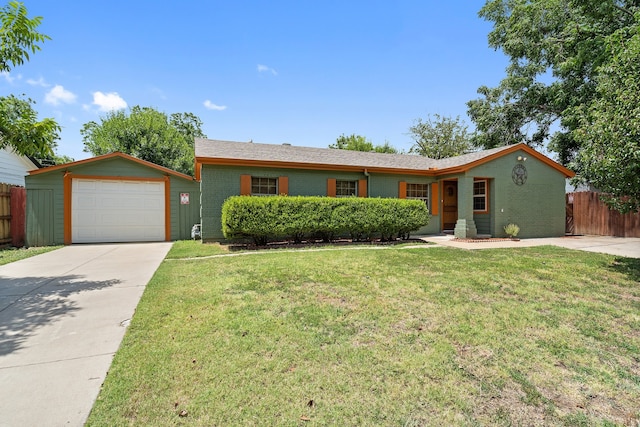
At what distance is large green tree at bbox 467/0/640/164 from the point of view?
42.4 feet

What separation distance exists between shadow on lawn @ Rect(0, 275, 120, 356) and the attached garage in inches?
226

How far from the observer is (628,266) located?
653cm

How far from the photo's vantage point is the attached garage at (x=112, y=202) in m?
10.4

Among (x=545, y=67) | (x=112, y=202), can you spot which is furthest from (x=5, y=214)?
(x=545, y=67)

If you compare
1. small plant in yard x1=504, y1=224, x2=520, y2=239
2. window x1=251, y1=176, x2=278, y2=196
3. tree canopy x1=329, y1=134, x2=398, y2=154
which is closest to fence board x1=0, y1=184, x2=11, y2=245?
window x1=251, y1=176, x2=278, y2=196

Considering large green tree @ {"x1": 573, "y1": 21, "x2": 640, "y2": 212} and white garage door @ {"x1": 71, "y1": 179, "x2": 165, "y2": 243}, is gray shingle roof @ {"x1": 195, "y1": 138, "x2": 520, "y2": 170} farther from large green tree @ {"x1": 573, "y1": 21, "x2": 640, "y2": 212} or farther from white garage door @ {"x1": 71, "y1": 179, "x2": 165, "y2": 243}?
large green tree @ {"x1": 573, "y1": 21, "x2": 640, "y2": 212}

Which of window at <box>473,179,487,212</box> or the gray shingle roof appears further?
window at <box>473,179,487,212</box>

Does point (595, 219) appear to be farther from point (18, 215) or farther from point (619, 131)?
point (18, 215)

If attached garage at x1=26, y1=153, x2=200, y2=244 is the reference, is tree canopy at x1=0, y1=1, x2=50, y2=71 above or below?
above

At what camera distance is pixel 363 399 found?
82.7 inches

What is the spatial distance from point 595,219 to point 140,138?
26.6 metres

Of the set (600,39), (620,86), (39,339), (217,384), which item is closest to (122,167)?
(39,339)

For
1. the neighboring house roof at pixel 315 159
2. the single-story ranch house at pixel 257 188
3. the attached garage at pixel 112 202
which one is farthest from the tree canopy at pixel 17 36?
the attached garage at pixel 112 202

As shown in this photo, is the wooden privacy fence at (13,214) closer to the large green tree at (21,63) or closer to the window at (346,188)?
the large green tree at (21,63)
